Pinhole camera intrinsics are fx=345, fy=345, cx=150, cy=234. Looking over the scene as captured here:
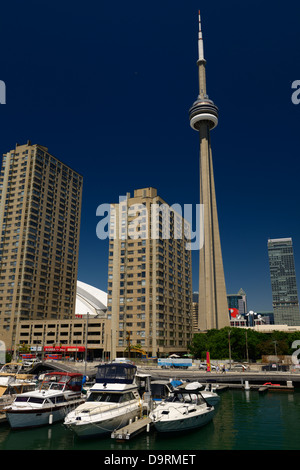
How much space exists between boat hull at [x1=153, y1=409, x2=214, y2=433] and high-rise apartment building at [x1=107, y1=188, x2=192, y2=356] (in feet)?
283

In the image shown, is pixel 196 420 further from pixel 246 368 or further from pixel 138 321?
pixel 138 321

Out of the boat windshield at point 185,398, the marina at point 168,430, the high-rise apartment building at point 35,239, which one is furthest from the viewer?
the high-rise apartment building at point 35,239

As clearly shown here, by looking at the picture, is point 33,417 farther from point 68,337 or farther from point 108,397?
point 68,337

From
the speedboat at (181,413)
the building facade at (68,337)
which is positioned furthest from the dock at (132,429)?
the building facade at (68,337)

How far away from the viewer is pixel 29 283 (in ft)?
476

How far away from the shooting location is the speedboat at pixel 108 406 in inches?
1201

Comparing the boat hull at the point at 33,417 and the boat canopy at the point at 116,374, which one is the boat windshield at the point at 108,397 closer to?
the boat canopy at the point at 116,374

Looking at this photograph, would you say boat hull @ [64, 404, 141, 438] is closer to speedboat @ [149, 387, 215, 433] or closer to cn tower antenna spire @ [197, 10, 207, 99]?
speedboat @ [149, 387, 215, 433]

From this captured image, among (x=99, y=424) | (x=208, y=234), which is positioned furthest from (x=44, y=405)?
(x=208, y=234)

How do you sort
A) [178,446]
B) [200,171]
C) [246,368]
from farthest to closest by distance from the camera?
[200,171] → [246,368] → [178,446]

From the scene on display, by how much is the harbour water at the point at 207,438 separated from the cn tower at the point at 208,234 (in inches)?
4449

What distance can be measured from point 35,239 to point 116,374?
4836 inches

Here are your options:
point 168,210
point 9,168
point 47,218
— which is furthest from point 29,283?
point 168,210
